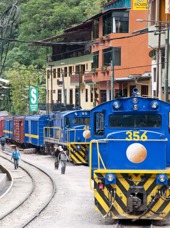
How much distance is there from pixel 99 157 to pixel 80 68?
193ft

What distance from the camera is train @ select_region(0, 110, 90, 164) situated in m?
39.1

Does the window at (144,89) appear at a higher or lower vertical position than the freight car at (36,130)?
higher

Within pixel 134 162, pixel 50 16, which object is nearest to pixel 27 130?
pixel 134 162

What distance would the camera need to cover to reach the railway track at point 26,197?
62.1 feet

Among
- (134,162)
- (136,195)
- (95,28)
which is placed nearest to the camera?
(136,195)

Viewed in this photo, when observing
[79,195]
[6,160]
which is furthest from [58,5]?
[79,195]

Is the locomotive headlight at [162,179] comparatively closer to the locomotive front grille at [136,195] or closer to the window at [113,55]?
the locomotive front grille at [136,195]

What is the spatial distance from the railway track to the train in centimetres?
301

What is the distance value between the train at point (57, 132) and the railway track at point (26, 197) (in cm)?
301

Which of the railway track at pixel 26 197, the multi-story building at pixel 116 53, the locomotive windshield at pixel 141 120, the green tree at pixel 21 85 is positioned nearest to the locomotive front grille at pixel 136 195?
the locomotive windshield at pixel 141 120

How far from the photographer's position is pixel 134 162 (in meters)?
16.6

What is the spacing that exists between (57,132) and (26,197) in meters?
18.8

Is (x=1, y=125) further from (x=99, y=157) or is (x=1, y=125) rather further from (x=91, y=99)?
(x=99, y=157)

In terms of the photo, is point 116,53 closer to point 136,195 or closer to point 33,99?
point 33,99
